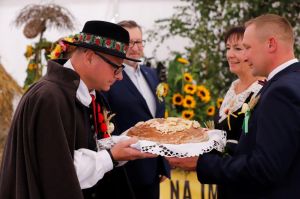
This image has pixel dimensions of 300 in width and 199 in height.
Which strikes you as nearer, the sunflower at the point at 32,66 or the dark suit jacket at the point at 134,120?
the dark suit jacket at the point at 134,120

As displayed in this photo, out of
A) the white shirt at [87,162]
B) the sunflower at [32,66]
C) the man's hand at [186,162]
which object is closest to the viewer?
the white shirt at [87,162]

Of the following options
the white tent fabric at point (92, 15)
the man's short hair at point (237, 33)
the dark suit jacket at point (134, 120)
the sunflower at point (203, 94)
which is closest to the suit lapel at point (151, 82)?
the dark suit jacket at point (134, 120)

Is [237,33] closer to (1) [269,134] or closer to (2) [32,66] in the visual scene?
(1) [269,134]

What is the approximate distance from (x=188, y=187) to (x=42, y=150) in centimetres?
232

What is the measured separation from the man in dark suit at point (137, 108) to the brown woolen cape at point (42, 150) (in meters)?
0.97

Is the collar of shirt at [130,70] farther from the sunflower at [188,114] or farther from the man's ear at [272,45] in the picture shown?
the man's ear at [272,45]

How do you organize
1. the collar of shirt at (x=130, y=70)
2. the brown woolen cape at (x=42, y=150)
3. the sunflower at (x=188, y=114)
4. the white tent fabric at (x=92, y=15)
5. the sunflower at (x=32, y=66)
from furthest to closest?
1. the white tent fabric at (x=92, y=15)
2. the sunflower at (x=32, y=66)
3. the sunflower at (x=188, y=114)
4. the collar of shirt at (x=130, y=70)
5. the brown woolen cape at (x=42, y=150)

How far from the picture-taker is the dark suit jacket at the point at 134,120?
2.96 meters

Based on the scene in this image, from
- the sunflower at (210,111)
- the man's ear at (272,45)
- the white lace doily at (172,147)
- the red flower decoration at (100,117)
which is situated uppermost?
the man's ear at (272,45)

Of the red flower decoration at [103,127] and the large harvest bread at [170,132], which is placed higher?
the red flower decoration at [103,127]

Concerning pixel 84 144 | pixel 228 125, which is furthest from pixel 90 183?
pixel 228 125

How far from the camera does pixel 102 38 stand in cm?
210

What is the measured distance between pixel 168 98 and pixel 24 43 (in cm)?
319

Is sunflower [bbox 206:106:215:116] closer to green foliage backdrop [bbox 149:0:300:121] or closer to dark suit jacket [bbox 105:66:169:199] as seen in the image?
green foliage backdrop [bbox 149:0:300:121]
